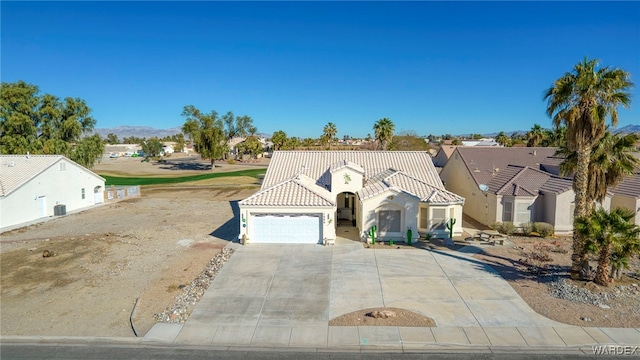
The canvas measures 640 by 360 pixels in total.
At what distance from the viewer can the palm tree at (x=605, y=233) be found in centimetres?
1434

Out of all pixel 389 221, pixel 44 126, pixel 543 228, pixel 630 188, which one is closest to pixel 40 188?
pixel 44 126

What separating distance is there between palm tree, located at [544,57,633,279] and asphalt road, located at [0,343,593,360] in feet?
23.9

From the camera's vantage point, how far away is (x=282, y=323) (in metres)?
12.9

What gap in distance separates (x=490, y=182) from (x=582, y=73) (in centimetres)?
1444

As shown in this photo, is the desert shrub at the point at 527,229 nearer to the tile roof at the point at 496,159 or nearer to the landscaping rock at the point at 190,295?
the tile roof at the point at 496,159

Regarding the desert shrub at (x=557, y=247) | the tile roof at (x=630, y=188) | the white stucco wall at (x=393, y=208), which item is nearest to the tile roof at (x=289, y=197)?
the white stucco wall at (x=393, y=208)

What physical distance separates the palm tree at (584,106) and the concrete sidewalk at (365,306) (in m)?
4.80

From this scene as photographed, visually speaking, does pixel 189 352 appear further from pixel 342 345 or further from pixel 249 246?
pixel 249 246

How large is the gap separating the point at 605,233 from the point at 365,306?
994 centimetres

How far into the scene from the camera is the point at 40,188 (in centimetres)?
3025

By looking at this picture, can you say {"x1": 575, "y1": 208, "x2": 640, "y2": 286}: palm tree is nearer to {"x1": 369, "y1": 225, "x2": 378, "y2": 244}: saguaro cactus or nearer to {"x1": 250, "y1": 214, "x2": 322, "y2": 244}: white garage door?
{"x1": 369, "y1": 225, "x2": 378, "y2": 244}: saguaro cactus

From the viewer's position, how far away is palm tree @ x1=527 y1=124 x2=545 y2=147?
52344mm

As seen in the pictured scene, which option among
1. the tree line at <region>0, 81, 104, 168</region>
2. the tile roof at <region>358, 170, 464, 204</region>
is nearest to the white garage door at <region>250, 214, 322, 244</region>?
the tile roof at <region>358, 170, 464, 204</region>

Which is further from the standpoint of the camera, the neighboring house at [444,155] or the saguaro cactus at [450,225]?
the neighboring house at [444,155]
